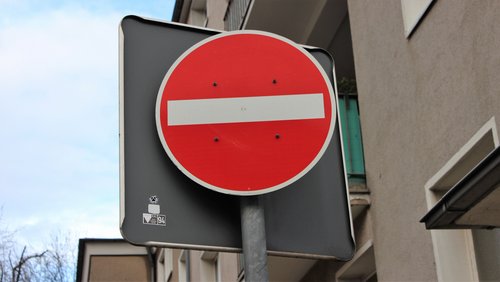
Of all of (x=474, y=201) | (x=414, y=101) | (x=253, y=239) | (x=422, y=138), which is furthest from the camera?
(x=414, y=101)

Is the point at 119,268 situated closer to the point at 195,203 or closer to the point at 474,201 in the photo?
the point at 474,201

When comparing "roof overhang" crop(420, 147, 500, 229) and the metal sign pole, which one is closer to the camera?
the metal sign pole

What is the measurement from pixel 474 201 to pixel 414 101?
3.24 meters

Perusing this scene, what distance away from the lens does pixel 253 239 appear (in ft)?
8.38

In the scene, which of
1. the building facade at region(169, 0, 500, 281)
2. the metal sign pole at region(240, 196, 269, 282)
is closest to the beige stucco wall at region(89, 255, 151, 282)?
the building facade at region(169, 0, 500, 281)

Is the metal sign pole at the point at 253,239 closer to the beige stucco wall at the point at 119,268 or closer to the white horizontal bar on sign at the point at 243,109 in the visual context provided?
the white horizontal bar on sign at the point at 243,109

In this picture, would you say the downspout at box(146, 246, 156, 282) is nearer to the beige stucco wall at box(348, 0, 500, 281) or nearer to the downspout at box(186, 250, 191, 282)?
the downspout at box(186, 250, 191, 282)

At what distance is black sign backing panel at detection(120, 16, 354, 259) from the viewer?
284 centimetres

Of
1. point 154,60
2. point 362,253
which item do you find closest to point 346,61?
point 362,253

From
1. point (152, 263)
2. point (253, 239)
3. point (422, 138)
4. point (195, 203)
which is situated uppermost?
point (152, 263)

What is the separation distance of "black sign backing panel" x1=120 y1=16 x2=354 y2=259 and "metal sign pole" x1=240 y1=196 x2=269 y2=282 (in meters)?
0.16

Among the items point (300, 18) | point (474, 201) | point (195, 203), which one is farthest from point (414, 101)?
point (300, 18)

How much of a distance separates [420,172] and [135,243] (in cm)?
396

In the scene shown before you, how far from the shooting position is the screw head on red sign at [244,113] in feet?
9.36
